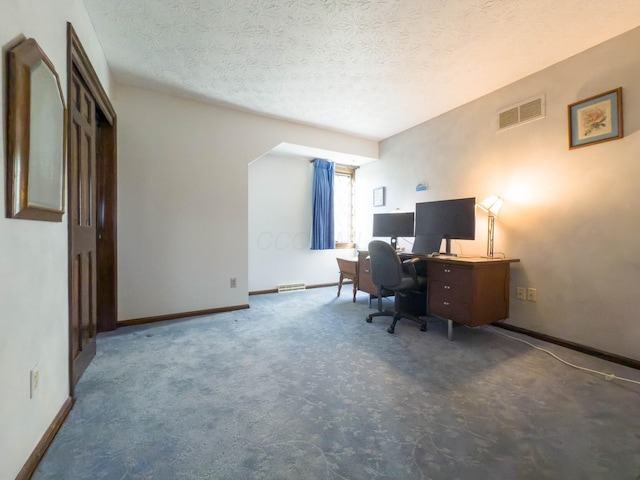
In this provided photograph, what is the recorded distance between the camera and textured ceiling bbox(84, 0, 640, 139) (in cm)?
181

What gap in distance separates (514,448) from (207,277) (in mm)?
3033

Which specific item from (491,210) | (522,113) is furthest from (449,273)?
(522,113)

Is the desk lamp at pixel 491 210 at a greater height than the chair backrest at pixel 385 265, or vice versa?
the desk lamp at pixel 491 210

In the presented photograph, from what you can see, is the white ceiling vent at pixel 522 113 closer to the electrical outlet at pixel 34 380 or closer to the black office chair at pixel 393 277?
the black office chair at pixel 393 277

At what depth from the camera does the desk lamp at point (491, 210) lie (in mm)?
2727

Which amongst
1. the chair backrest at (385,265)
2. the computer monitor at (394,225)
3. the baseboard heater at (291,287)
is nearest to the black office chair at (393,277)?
the chair backrest at (385,265)

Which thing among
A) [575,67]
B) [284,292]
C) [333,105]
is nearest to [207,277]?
[284,292]

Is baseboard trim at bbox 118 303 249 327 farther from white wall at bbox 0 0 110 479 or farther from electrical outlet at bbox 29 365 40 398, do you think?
electrical outlet at bbox 29 365 40 398

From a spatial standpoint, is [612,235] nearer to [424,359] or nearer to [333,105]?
[424,359]

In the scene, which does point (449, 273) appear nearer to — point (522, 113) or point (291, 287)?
point (522, 113)

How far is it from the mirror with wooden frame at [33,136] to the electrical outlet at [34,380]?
0.66 meters

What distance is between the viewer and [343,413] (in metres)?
1.43

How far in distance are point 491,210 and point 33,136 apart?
134 inches

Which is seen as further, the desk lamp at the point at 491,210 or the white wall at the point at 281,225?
the white wall at the point at 281,225
